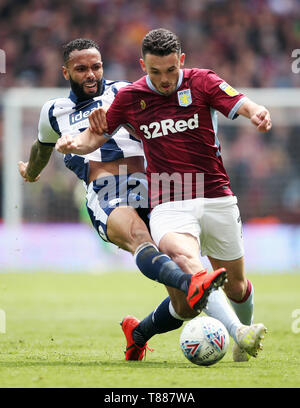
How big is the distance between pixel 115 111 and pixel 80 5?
14867 millimetres

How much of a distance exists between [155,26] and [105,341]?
13.5 metres

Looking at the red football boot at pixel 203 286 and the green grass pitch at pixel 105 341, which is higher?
the red football boot at pixel 203 286

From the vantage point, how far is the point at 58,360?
600 cm

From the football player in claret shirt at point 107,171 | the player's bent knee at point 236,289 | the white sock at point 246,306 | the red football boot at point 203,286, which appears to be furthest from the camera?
the white sock at point 246,306

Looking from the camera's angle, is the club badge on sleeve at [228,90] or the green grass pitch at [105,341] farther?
the club badge on sleeve at [228,90]

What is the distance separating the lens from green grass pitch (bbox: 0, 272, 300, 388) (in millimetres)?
4953

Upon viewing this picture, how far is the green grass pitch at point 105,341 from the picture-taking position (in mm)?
4953

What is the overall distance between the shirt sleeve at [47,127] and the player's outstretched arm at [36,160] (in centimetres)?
8

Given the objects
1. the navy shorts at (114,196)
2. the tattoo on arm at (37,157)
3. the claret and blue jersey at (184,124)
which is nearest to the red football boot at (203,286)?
the claret and blue jersey at (184,124)

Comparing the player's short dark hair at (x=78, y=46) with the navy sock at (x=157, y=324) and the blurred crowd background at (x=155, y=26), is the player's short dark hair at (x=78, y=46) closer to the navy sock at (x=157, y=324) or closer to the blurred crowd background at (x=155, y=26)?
the navy sock at (x=157, y=324)

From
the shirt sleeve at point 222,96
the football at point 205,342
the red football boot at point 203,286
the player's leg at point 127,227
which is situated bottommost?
the football at point 205,342
